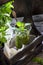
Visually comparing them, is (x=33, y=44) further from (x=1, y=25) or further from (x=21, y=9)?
(x=21, y=9)

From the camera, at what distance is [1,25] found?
3.68ft

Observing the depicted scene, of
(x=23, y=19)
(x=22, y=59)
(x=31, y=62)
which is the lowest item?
(x=31, y=62)

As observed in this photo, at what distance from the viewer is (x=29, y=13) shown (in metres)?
1.85

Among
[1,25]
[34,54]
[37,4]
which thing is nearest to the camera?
[1,25]

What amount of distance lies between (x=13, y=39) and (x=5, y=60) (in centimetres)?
18

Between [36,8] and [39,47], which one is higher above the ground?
[36,8]

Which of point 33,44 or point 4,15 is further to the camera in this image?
point 33,44

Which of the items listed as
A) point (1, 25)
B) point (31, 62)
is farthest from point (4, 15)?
point (31, 62)

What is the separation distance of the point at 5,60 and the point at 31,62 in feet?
1.15

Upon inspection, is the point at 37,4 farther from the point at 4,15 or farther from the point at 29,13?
the point at 4,15

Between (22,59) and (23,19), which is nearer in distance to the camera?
(22,59)

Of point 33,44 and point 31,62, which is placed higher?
point 33,44

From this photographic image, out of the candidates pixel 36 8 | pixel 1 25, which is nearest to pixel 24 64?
pixel 1 25

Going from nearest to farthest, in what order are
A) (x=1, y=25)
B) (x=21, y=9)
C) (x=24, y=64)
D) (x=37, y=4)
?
(x=1, y=25), (x=24, y=64), (x=21, y=9), (x=37, y=4)
